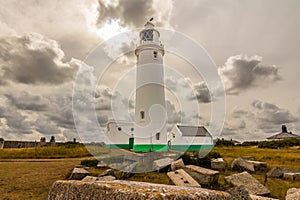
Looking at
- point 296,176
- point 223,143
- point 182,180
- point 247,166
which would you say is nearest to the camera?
point 182,180

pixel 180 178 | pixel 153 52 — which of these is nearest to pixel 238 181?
pixel 180 178

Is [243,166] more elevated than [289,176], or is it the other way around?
[243,166]

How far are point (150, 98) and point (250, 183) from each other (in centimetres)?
1381

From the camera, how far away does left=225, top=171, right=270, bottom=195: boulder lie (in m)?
5.78

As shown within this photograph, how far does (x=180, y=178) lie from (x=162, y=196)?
4541 millimetres

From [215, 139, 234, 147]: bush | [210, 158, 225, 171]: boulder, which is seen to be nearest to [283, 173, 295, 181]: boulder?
[210, 158, 225, 171]: boulder

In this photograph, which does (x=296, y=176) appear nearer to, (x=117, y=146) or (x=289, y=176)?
(x=289, y=176)

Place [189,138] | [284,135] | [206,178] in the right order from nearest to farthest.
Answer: [206,178], [189,138], [284,135]

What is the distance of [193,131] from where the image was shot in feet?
103

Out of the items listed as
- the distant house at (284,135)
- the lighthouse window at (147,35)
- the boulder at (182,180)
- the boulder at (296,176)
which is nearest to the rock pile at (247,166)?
the boulder at (296,176)

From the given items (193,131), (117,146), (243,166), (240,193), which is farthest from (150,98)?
(240,193)

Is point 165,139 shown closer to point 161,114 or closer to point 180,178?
point 161,114

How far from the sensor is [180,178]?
660cm

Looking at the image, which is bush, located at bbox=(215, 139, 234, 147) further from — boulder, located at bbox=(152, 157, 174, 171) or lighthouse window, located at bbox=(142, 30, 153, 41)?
boulder, located at bbox=(152, 157, 174, 171)
